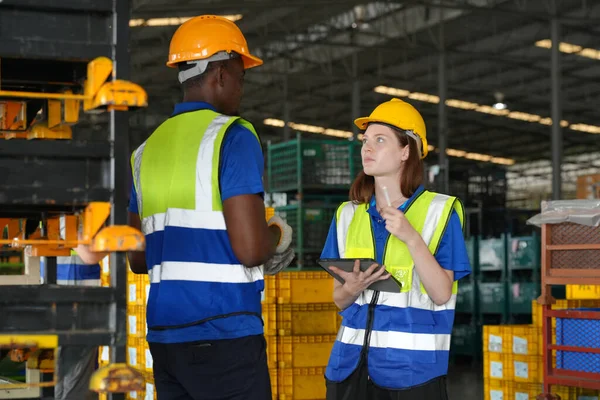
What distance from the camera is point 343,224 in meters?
3.62

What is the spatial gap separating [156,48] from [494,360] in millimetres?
19028

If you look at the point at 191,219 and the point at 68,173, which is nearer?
the point at 68,173

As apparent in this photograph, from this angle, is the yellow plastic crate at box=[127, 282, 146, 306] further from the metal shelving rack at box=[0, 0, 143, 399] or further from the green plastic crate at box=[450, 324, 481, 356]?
the green plastic crate at box=[450, 324, 481, 356]

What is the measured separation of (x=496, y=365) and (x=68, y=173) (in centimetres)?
664

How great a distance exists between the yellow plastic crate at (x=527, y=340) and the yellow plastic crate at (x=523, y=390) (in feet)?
0.91

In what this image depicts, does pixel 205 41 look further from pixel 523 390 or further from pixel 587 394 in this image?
pixel 523 390

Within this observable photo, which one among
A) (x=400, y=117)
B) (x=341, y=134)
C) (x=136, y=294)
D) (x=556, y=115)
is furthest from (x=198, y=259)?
(x=341, y=134)

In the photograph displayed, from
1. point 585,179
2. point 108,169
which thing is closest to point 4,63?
point 108,169

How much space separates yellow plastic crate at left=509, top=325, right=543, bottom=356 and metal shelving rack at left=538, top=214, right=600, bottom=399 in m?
0.35

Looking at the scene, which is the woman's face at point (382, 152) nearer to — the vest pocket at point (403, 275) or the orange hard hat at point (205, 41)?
the vest pocket at point (403, 275)

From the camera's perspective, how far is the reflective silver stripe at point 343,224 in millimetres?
3600

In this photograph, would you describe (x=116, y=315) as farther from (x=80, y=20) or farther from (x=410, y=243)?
(x=410, y=243)

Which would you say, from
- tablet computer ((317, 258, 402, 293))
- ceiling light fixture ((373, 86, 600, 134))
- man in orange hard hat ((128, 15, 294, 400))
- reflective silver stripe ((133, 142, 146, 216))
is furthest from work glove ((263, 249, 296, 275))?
ceiling light fixture ((373, 86, 600, 134))

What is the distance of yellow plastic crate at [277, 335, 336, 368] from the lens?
757 centimetres
